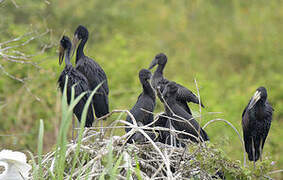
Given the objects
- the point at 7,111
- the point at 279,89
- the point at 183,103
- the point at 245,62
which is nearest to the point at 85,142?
the point at 183,103

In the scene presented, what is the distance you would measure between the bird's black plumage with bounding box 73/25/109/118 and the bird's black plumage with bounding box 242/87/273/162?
63.4 inches

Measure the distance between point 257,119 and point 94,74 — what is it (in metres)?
1.86

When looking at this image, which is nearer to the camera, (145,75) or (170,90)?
(170,90)

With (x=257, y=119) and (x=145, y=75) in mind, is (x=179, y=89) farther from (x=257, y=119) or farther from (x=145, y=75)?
(x=257, y=119)

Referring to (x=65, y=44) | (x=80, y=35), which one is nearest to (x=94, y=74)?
(x=65, y=44)

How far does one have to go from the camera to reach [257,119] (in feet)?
18.6

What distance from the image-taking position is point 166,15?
1884 centimetres

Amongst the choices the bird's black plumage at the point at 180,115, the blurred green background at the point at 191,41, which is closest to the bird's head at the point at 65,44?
the bird's black plumage at the point at 180,115

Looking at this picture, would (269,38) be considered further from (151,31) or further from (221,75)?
(151,31)

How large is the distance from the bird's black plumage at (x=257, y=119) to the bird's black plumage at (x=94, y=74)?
1.61 m

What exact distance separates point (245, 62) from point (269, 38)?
3.71 ft

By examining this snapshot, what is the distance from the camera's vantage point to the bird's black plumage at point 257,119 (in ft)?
18.1

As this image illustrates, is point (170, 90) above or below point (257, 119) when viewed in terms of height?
above

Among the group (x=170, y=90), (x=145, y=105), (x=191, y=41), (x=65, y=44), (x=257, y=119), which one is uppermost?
(x=191, y=41)
